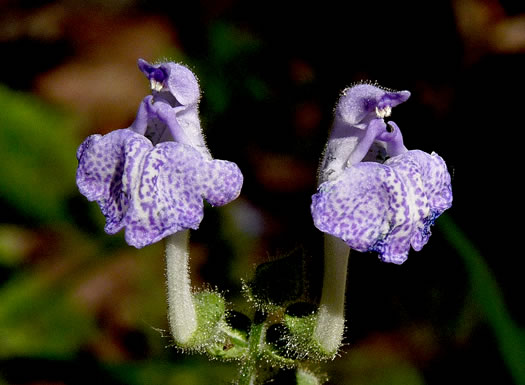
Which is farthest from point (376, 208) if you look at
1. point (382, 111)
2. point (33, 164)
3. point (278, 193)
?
point (278, 193)

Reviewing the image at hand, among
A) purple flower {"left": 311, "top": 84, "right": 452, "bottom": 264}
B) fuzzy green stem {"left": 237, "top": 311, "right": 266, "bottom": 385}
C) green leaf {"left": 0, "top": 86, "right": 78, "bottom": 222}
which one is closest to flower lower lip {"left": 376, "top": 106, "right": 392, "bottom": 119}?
purple flower {"left": 311, "top": 84, "right": 452, "bottom": 264}

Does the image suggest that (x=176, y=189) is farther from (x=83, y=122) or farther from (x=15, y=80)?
(x=15, y=80)

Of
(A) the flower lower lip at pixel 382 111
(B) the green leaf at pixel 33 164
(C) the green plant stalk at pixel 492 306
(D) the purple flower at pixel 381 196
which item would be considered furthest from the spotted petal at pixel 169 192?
(B) the green leaf at pixel 33 164

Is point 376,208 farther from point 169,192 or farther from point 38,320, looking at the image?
point 38,320

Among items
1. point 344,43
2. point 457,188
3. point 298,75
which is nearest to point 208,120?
point 298,75

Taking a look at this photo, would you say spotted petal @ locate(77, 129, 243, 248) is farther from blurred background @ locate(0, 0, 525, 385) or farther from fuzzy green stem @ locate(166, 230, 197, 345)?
blurred background @ locate(0, 0, 525, 385)

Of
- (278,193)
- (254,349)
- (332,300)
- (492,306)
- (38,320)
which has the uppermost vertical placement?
(332,300)
